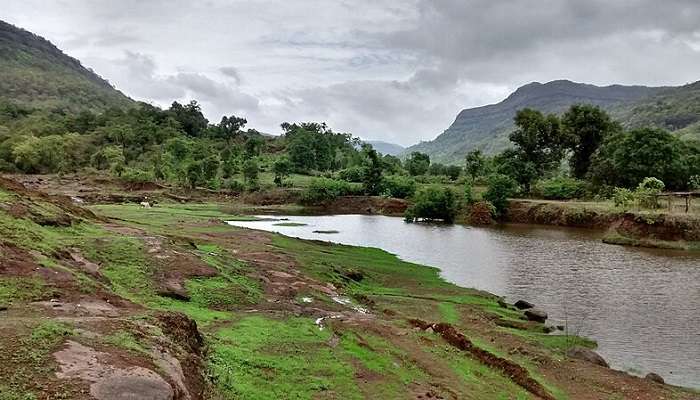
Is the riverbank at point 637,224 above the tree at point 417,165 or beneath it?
beneath

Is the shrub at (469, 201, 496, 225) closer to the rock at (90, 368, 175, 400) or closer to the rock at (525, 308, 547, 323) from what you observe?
the rock at (525, 308, 547, 323)

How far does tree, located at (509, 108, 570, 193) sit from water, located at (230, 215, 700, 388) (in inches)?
1716

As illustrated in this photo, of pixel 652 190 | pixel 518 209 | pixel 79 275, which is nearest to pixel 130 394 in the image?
pixel 79 275

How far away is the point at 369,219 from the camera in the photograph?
94938 millimetres

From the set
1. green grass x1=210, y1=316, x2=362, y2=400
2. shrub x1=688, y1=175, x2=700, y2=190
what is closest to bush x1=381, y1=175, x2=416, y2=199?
shrub x1=688, y1=175, x2=700, y2=190

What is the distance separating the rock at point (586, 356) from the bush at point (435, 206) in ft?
229

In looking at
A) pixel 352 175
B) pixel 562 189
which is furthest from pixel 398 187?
pixel 562 189

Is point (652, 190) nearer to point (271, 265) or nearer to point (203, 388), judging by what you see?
point (271, 265)

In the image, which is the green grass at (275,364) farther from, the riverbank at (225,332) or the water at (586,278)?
the water at (586,278)

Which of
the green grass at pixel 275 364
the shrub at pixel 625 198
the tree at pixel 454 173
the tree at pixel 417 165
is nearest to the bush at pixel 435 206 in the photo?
the shrub at pixel 625 198

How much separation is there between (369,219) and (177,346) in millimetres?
80340

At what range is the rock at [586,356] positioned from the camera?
23.5m

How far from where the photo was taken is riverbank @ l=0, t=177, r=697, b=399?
12.6 meters

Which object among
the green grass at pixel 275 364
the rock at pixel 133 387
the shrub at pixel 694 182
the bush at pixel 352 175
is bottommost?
the green grass at pixel 275 364
